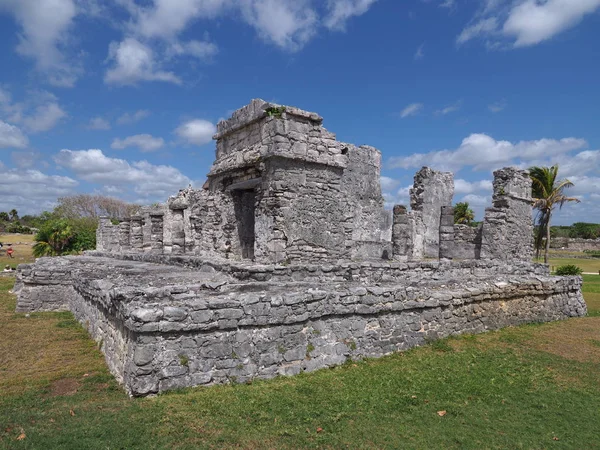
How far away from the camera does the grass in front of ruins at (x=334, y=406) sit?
3.61 metres

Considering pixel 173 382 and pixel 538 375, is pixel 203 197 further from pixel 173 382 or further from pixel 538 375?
pixel 538 375

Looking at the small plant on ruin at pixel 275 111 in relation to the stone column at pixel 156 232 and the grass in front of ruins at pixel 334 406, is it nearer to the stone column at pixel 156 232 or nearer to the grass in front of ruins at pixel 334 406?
the grass in front of ruins at pixel 334 406

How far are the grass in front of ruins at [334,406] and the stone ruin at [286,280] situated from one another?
343 mm

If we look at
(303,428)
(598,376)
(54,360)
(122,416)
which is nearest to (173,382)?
(122,416)

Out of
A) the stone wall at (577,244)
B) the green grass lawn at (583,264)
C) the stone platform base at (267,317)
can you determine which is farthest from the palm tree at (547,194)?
the stone wall at (577,244)

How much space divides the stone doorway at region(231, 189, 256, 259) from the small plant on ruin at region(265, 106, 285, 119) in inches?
104

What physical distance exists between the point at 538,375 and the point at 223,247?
761 centimetres

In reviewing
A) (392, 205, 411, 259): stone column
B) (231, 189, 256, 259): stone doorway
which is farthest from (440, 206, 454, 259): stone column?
(231, 189, 256, 259): stone doorway

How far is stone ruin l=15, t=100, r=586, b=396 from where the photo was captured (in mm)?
4707

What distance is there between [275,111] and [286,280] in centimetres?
362

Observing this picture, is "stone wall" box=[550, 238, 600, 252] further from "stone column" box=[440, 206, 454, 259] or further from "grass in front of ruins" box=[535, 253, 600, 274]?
"stone column" box=[440, 206, 454, 259]

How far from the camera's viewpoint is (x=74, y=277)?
866cm

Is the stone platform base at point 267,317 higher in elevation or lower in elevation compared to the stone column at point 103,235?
lower

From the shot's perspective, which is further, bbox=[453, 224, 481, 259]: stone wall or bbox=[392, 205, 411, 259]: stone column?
bbox=[453, 224, 481, 259]: stone wall
